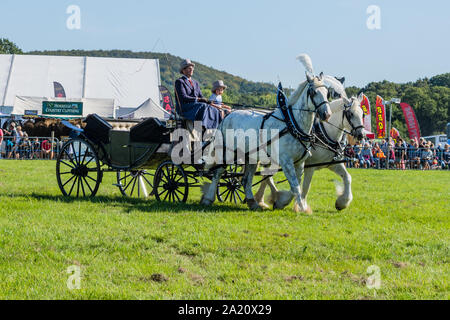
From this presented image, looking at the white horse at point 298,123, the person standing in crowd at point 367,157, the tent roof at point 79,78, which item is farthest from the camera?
the tent roof at point 79,78

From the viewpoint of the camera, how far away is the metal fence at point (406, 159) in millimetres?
26328

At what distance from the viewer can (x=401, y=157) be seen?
26.5 m

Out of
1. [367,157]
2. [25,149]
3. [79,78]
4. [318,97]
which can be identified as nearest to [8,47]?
[79,78]

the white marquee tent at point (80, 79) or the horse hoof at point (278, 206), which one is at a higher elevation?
the white marquee tent at point (80, 79)

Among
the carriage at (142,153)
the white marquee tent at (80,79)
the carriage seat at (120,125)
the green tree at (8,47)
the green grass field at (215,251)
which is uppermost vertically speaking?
the green tree at (8,47)

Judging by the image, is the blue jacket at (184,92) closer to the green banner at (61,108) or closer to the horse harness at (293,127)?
the horse harness at (293,127)

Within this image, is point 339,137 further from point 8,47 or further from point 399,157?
point 8,47

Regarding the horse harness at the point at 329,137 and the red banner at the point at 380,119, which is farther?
the red banner at the point at 380,119

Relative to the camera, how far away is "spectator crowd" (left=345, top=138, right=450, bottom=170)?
26.3 metres

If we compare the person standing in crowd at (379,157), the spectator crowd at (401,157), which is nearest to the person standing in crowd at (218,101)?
the spectator crowd at (401,157)

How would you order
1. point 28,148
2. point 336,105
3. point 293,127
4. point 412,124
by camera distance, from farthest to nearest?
point 412,124
point 28,148
point 336,105
point 293,127

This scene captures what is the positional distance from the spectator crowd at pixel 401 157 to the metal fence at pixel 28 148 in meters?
13.9

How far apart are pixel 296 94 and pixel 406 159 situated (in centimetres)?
1882
